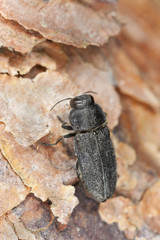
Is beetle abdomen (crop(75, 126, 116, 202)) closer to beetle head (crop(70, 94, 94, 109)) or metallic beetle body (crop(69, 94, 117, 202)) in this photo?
metallic beetle body (crop(69, 94, 117, 202))

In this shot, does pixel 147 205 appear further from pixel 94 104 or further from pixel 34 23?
pixel 34 23

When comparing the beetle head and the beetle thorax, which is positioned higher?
the beetle head

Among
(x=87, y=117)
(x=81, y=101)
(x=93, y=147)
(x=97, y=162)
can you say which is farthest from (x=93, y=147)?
(x=81, y=101)

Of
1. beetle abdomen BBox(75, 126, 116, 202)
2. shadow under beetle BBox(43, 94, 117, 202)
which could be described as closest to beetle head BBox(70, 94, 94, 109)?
shadow under beetle BBox(43, 94, 117, 202)

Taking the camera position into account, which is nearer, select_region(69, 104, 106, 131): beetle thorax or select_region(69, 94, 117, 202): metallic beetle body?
select_region(69, 94, 117, 202): metallic beetle body

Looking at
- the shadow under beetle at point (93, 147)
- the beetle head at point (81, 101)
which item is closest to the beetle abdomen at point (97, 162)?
the shadow under beetle at point (93, 147)

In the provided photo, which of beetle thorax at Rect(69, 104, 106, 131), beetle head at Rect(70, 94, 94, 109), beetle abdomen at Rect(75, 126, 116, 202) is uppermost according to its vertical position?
beetle head at Rect(70, 94, 94, 109)

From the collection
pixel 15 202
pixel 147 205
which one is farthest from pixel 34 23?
pixel 147 205

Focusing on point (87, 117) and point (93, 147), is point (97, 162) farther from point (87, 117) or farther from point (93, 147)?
point (87, 117)
